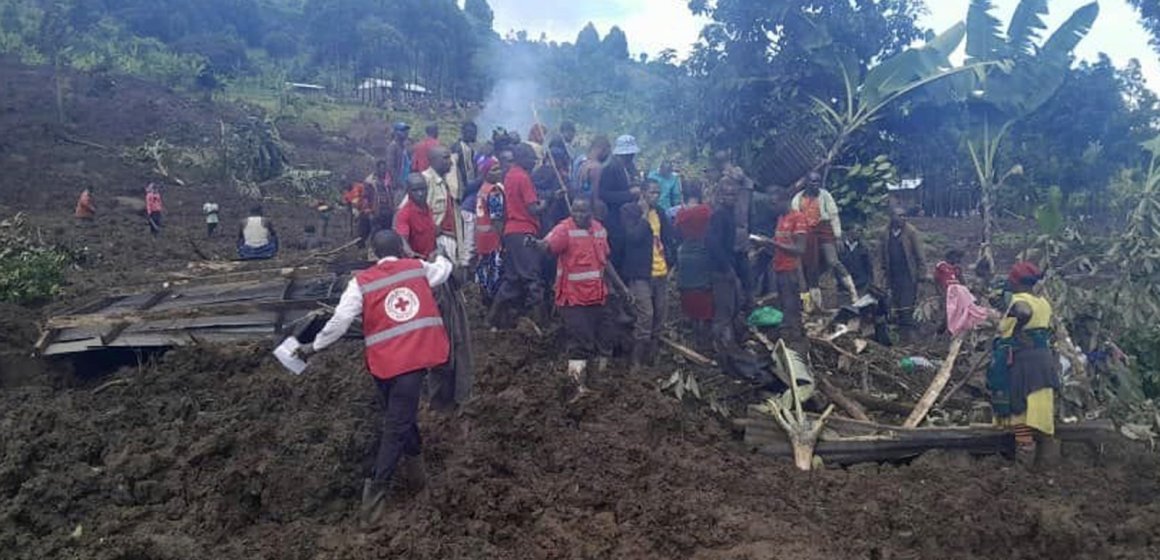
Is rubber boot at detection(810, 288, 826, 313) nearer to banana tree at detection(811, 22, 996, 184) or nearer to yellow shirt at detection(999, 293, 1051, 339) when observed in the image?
banana tree at detection(811, 22, 996, 184)

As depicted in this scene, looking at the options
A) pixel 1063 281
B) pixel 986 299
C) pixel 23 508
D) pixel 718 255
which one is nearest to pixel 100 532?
pixel 23 508

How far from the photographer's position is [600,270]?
793 cm

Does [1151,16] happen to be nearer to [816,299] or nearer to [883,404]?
[816,299]

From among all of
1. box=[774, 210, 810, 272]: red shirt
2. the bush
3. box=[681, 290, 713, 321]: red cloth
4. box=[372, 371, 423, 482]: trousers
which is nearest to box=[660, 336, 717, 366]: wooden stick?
box=[681, 290, 713, 321]: red cloth

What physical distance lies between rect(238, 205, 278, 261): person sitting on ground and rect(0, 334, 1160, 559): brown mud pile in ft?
19.8

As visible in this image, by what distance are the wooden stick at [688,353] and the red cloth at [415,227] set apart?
8.00 ft

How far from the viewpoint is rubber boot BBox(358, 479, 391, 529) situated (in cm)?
547

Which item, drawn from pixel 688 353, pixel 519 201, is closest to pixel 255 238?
pixel 519 201

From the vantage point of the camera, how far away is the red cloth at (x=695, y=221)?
8.84 meters

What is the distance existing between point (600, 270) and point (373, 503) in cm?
315

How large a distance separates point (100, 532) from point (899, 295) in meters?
8.72

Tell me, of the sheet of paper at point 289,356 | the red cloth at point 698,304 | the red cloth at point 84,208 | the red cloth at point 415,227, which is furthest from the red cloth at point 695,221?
the red cloth at point 84,208

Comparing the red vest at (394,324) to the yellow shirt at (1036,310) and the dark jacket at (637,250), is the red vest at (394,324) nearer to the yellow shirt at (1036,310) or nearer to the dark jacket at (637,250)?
the dark jacket at (637,250)

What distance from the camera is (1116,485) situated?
6184 mm
